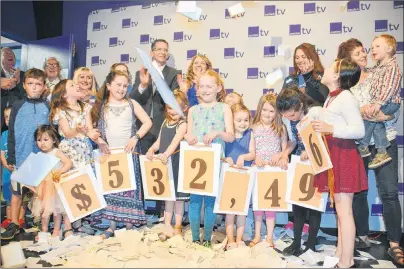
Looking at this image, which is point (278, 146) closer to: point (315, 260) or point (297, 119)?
point (297, 119)

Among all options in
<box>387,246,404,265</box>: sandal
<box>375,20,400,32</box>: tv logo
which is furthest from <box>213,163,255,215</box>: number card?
<box>375,20,400,32</box>: tv logo

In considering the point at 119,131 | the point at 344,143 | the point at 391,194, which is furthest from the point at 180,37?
the point at 391,194

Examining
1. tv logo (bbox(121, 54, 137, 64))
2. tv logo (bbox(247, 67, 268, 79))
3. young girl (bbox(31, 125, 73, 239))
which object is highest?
tv logo (bbox(121, 54, 137, 64))

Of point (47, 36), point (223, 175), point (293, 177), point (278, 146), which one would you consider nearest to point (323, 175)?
point (293, 177)

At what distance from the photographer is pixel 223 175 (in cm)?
273

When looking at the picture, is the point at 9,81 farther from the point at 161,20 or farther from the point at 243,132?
the point at 243,132

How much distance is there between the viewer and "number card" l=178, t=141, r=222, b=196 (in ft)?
8.66

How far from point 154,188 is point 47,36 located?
2162 mm

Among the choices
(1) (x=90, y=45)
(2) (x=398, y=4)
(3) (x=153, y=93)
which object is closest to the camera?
(3) (x=153, y=93)

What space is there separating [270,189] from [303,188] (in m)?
0.23

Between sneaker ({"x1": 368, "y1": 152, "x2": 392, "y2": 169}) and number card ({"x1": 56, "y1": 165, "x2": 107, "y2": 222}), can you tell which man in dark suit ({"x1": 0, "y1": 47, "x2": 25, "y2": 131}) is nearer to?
number card ({"x1": 56, "y1": 165, "x2": 107, "y2": 222})

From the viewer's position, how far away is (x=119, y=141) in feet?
9.71

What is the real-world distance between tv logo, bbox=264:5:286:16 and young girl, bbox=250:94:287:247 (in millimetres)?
1439

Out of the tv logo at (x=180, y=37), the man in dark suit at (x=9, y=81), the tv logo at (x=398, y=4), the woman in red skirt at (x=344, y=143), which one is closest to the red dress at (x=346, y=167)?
the woman in red skirt at (x=344, y=143)
